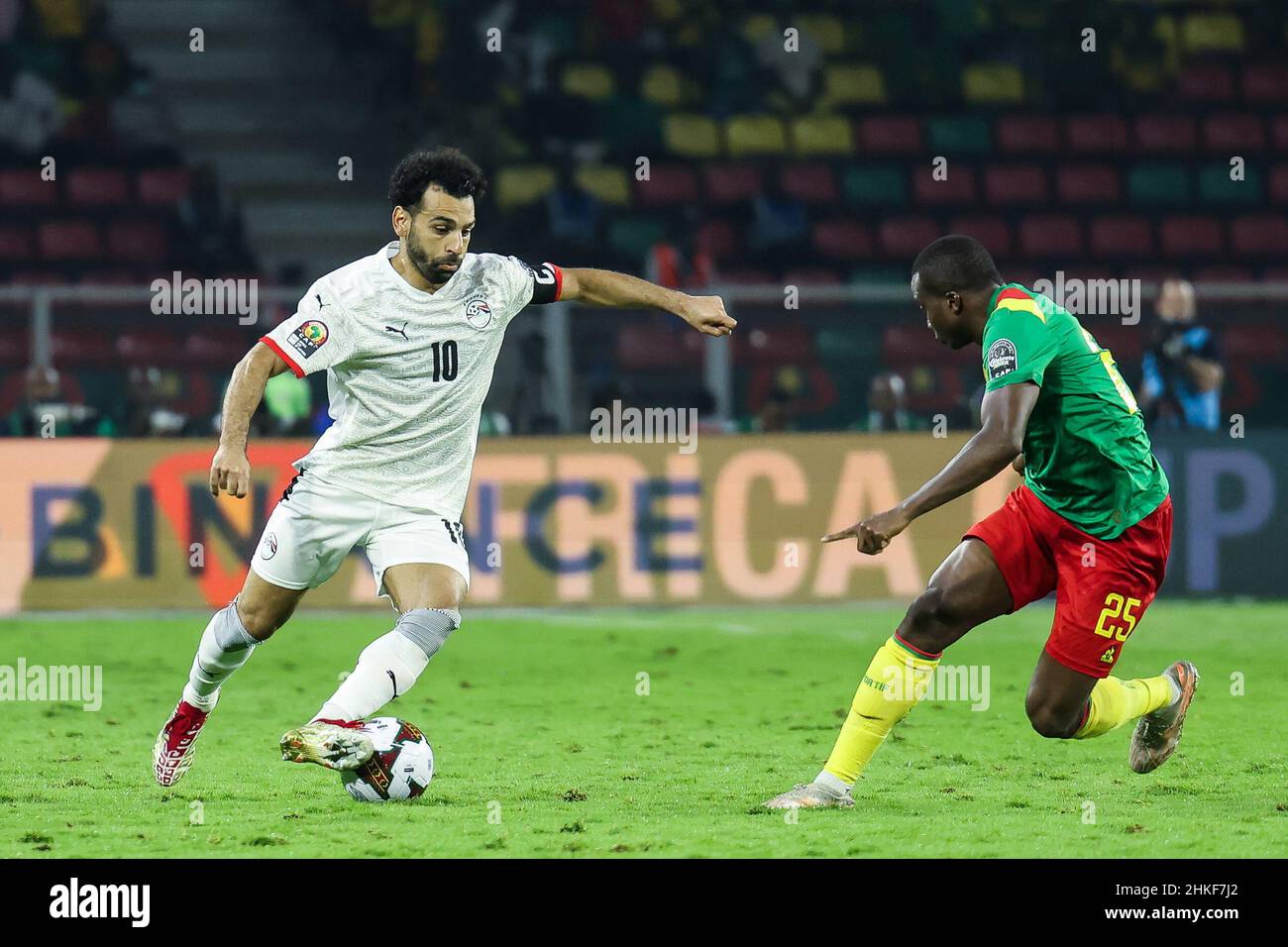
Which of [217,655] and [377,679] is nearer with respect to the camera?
[377,679]

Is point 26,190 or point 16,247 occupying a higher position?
point 26,190

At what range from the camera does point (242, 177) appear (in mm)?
18219

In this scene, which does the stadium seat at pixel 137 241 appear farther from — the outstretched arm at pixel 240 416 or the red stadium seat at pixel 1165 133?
the outstretched arm at pixel 240 416

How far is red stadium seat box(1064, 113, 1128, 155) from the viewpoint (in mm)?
18516

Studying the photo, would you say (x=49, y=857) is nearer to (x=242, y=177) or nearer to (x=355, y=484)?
(x=355, y=484)

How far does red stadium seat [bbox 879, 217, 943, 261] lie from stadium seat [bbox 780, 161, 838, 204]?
2.35 feet

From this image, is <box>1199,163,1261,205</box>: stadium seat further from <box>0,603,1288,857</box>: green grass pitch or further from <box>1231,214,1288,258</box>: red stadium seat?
<box>0,603,1288,857</box>: green grass pitch

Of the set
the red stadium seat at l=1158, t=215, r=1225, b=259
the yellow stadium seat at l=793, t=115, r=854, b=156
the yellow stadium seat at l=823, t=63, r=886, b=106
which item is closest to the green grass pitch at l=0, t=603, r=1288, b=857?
the red stadium seat at l=1158, t=215, r=1225, b=259

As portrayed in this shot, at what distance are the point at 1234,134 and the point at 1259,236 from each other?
1.59m

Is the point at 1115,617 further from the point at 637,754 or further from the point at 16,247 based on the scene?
the point at 16,247

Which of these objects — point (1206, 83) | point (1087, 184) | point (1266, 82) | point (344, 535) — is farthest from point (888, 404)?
point (1266, 82)

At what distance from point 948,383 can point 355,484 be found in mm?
6989

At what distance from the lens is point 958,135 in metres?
18.6
